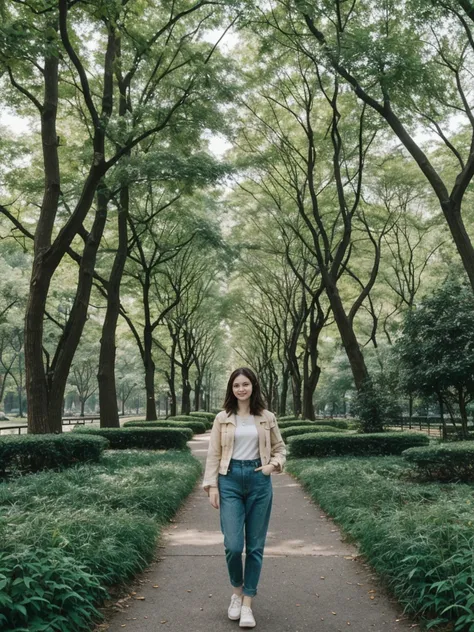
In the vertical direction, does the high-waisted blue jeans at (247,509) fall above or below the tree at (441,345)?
below

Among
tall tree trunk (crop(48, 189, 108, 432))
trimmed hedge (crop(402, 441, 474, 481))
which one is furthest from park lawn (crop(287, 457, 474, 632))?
tall tree trunk (crop(48, 189, 108, 432))

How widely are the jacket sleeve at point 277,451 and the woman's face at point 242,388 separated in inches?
13.1

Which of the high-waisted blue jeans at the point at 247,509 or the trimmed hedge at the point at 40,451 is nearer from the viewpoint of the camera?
the high-waisted blue jeans at the point at 247,509

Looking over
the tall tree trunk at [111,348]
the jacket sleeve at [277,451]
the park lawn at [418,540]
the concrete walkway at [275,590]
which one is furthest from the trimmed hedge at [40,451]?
the tall tree trunk at [111,348]

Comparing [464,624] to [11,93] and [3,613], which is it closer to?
[3,613]

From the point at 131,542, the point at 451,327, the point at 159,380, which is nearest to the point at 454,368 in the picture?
the point at 451,327

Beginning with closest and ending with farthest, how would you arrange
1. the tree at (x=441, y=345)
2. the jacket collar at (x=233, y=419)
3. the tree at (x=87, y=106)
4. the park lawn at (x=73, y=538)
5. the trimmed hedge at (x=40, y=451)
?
the park lawn at (x=73, y=538)
the jacket collar at (x=233, y=419)
the trimmed hedge at (x=40, y=451)
the tree at (x=87, y=106)
the tree at (x=441, y=345)

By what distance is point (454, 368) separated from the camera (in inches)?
548

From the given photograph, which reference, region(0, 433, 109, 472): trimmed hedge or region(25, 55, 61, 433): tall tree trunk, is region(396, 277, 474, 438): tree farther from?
region(25, 55, 61, 433): tall tree trunk

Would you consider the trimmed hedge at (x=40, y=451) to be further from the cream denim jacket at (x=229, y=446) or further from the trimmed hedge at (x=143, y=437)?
the cream denim jacket at (x=229, y=446)

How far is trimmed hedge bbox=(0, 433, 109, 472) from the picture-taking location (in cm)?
884

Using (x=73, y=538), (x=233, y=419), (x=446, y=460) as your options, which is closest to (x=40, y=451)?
(x=73, y=538)

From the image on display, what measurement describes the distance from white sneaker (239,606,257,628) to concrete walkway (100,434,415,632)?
70 millimetres

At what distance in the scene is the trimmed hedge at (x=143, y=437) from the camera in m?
15.0
